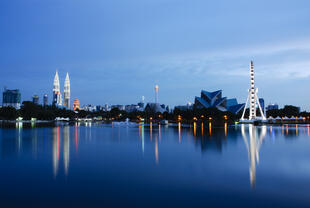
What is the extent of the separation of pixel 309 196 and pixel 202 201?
3.00 m

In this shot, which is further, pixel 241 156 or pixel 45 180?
pixel 241 156

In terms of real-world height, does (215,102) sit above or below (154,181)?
above

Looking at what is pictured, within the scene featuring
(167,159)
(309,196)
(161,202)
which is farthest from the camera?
(167,159)

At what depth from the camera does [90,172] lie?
35.4 ft

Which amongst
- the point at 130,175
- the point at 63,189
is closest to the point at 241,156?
the point at 130,175

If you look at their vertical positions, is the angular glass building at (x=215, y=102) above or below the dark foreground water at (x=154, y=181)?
above

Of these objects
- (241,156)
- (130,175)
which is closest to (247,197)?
(130,175)

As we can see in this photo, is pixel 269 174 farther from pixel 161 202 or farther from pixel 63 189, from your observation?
pixel 63 189

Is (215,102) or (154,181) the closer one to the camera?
(154,181)

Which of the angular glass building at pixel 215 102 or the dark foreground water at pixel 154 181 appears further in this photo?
the angular glass building at pixel 215 102

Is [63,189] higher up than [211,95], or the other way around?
[211,95]

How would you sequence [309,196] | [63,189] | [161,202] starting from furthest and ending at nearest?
[63,189] < [309,196] < [161,202]

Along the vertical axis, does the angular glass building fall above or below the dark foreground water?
above

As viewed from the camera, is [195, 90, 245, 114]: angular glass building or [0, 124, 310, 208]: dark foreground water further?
[195, 90, 245, 114]: angular glass building
